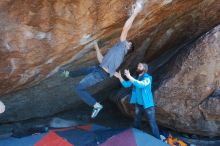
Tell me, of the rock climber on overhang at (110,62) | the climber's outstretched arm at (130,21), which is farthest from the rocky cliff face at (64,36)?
the rock climber on overhang at (110,62)

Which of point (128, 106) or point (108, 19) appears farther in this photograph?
point (128, 106)

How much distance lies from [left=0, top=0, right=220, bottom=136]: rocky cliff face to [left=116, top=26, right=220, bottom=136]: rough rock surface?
27 cm

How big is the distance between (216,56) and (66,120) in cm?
375

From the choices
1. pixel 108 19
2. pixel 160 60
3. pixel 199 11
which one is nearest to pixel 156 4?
pixel 108 19

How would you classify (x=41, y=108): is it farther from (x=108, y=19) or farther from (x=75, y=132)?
(x=108, y=19)

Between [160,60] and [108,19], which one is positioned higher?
[108,19]

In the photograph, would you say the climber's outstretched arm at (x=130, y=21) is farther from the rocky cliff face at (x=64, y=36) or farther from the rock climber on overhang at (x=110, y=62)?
the rocky cliff face at (x=64, y=36)

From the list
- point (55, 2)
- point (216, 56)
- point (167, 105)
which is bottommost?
point (167, 105)

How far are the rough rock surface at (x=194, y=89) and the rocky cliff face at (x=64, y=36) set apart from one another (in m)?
0.27

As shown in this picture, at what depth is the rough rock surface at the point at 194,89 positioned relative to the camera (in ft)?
26.6

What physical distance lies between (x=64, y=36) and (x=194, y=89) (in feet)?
9.48

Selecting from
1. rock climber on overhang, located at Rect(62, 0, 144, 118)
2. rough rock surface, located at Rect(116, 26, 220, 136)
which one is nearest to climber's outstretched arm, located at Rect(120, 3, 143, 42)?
rock climber on overhang, located at Rect(62, 0, 144, 118)

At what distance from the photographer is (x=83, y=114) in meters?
9.85

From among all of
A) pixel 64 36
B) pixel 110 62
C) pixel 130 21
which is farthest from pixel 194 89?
pixel 64 36
